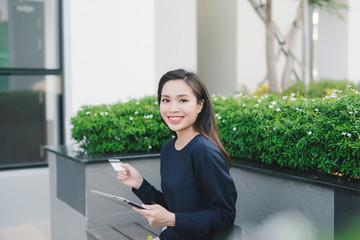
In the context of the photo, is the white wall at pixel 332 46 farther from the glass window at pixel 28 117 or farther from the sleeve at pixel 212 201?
the sleeve at pixel 212 201

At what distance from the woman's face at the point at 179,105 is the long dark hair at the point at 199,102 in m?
0.02

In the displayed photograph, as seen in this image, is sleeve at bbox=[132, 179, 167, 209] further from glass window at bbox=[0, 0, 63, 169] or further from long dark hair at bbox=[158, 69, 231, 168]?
glass window at bbox=[0, 0, 63, 169]

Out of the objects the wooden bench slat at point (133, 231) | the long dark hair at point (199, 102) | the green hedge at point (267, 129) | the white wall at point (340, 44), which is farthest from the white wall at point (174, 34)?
the long dark hair at point (199, 102)

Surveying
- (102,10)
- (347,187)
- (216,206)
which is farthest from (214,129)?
(102,10)

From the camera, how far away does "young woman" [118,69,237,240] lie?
1.85 m

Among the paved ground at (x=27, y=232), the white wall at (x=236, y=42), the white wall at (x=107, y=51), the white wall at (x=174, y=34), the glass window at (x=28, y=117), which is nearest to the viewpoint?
the paved ground at (x=27, y=232)

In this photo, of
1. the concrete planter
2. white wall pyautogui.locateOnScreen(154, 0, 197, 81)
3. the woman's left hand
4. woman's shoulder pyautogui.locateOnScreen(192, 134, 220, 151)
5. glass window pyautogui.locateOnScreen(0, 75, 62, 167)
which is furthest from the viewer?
white wall pyautogui.locateOnScreen(154, 0, 197, 81)

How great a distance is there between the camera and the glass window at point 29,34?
4.91m

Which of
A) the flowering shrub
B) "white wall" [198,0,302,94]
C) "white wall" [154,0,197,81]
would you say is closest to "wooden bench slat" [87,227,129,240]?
the flowering shrub

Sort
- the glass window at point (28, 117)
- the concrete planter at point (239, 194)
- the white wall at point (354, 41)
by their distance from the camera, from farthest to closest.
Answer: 1. the white wall at point (354, 41)
2. the glass window at point (28, 117)
3. the concrete planter at point (239, 194)

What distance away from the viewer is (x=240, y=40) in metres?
8.00

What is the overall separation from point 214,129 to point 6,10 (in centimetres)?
372

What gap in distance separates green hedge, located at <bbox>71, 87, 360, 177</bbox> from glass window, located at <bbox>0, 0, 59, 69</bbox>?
1897 millimetres

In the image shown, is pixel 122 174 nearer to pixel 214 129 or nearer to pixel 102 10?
pixel 214 129
